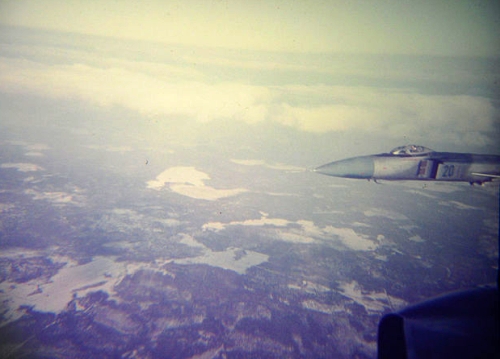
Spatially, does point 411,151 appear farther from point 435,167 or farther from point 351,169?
point 351,169

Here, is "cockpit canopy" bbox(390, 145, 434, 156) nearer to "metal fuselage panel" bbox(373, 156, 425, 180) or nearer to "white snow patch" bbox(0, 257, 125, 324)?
"metal fuselage panel" bbox(373, 156, 425, 180)

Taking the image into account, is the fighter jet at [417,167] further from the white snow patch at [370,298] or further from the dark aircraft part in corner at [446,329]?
the white snow patch at [370,298]

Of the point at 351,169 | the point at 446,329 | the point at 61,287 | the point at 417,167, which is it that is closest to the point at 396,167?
the point at 417,167

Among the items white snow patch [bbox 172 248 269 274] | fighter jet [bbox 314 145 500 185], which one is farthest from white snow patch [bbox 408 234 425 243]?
fighter jet [bbox 314 145 500 185]

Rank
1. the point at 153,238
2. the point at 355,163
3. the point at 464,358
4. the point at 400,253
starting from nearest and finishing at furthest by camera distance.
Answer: the point at 464,358 < the point at 355,163 < the point at 400,253 < the point at 153,238

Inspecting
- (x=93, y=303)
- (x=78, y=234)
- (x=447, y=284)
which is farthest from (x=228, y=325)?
(x=78, y=234)

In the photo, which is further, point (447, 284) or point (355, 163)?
point (447, 284)

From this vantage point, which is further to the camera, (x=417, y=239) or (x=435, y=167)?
(x=417, y=239)

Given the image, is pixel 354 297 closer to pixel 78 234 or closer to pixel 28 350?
pixel 28 350
